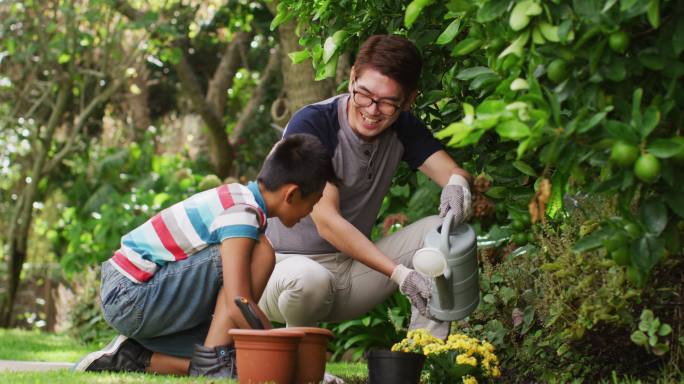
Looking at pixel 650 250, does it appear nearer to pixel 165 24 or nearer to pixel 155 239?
pixel 155 239

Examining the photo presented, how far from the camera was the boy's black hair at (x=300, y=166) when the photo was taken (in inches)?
118

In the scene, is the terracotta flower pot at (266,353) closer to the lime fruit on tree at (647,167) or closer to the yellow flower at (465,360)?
the yellow flower at (465,360)

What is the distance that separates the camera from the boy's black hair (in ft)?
9.81

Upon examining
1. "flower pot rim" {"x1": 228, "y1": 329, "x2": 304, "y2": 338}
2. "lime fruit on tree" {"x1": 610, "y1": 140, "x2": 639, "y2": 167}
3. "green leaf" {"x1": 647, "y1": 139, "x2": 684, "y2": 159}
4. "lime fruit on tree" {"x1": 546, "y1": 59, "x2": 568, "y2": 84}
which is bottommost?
"flower pot rim" {"x1": 228, "y1": 329, "x2": 304, "y2": 338}

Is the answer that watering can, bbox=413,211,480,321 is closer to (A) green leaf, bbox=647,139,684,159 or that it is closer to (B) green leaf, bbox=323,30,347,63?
(B) green leaf, bbox=323,30,347,63

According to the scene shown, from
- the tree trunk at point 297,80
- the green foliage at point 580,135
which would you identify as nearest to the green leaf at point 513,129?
the green foliage at point 580,135

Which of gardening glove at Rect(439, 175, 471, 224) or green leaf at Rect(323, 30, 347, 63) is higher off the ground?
green leaf at Rect(323, 30, 347, 63)

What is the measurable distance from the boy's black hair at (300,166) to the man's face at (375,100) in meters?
0.30

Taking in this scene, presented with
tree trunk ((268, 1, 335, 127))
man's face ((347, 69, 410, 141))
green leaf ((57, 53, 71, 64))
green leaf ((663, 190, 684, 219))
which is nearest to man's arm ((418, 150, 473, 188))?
man's face ((347, 69, 410, 141))

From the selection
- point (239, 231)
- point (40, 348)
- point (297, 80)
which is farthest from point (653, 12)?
point (40, 348)

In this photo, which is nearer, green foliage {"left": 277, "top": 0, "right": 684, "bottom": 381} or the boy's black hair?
green foliage {"left": 277, "top": 0, "right": 684, "bottom": 381}

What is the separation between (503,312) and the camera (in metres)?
3.40

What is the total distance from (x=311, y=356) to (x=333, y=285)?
20.5 inches

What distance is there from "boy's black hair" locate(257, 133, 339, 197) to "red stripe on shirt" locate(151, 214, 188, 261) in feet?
1.40
